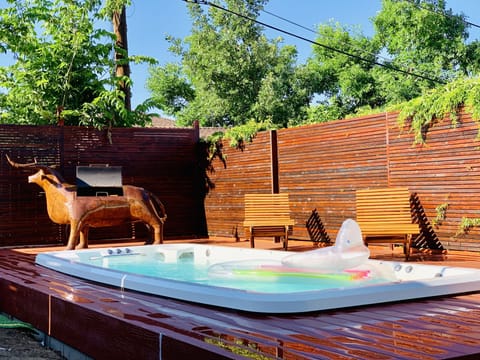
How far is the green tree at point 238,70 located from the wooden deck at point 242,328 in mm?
21612

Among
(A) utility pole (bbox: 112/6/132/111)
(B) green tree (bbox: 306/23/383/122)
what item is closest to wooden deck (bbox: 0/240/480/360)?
(A) utility pole (bbox: 112/6/132/111)

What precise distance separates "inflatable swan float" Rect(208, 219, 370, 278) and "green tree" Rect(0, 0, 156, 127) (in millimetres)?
7869

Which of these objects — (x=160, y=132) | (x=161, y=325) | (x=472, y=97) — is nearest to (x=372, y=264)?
(x=161, y=325)

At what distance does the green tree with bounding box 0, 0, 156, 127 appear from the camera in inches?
515

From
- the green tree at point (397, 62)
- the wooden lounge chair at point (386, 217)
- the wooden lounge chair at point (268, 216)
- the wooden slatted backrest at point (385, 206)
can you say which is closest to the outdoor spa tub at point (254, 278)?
the wooden lounge chair at point (268, 216)

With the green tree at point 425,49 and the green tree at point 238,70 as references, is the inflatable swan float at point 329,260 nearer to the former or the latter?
the green tree at point 425,49

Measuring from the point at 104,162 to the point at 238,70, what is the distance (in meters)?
16.7

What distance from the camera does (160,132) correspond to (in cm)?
1169

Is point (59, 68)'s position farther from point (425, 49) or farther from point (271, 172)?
point (425, 49)

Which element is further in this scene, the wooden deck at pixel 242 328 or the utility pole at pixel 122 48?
the utility pole at pixel 122 48

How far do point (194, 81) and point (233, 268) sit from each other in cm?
2338

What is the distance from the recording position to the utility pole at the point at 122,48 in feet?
45.8

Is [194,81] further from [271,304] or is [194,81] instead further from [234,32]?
[271,304]

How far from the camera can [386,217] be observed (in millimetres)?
7266
